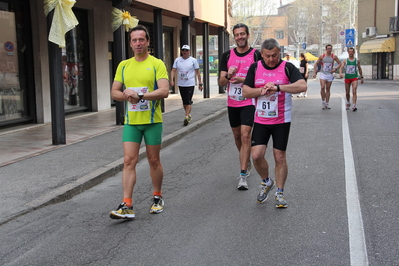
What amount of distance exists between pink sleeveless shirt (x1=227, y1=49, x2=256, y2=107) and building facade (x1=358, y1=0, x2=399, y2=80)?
34987mm

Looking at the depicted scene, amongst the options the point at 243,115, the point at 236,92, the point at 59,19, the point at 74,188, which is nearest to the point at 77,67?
the point at 59,19

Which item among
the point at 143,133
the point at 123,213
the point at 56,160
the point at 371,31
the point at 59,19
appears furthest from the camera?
the point at 371,31

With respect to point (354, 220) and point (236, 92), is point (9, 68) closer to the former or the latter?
point (236, 92)

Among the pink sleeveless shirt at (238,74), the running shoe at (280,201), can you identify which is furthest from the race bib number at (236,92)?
the running shoe at (280,201)

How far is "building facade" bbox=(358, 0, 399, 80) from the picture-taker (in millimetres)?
38969

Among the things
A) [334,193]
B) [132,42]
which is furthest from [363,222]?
[132,42]

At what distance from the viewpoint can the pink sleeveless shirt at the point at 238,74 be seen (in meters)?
6.36

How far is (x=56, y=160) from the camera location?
8.00 metres

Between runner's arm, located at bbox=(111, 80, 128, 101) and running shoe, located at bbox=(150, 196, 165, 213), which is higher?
runner's arm, located at bbox=(111, 80, 128, 101)

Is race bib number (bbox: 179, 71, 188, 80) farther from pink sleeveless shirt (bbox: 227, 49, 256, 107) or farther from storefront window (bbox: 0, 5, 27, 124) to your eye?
pink sleeveless shirt (bbox: 227, 49, 256, 107)

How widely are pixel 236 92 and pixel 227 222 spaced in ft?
6.97

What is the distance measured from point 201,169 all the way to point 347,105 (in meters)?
9.41

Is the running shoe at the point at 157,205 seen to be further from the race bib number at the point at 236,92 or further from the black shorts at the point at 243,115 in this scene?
the race bib number at the point at 236,92

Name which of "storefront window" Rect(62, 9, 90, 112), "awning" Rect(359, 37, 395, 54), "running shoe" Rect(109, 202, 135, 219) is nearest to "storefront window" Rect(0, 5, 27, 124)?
"storefront window" Rect(62, 9, 90, 112)
